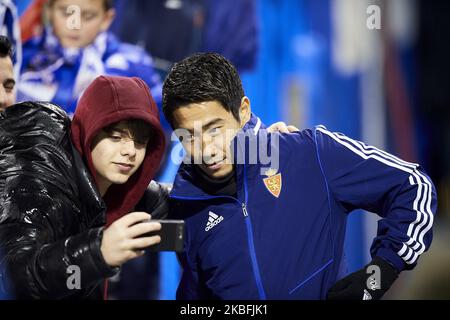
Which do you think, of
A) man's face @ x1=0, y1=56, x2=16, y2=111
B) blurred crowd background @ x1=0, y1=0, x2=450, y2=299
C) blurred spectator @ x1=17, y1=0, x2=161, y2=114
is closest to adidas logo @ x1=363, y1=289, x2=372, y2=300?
blurred crowd background @ x1=0, y1=0, x2=450, y2=299

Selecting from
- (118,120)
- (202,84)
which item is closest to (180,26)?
(202,84)

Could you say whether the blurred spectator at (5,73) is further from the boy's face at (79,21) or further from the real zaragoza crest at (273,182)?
the real zaragoza crest at (273,182)

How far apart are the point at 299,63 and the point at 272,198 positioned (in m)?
1.42

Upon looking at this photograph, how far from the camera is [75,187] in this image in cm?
131

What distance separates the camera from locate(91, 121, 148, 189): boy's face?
1354mm

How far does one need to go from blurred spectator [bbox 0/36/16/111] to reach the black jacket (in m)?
0.32

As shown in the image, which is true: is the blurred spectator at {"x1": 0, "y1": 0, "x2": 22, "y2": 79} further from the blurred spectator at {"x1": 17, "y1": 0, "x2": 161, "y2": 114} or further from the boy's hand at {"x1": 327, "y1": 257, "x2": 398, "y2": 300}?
the boy's hand at {"x1": 327, "y1": 257, "x2": 398, "y2": 300}

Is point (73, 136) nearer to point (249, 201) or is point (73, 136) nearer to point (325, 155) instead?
point (249, 201)

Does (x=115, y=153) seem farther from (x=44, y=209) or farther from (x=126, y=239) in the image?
(x=126, y=239)

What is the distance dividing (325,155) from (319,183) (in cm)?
6

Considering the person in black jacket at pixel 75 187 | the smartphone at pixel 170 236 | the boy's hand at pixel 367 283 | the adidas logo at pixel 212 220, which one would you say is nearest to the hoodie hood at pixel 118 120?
the person in black jacket at pixel 75 187

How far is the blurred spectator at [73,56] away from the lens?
224 centimetres

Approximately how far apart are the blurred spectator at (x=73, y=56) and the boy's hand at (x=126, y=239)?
50.8 inches

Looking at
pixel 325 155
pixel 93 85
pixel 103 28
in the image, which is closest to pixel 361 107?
pixel 103 28
